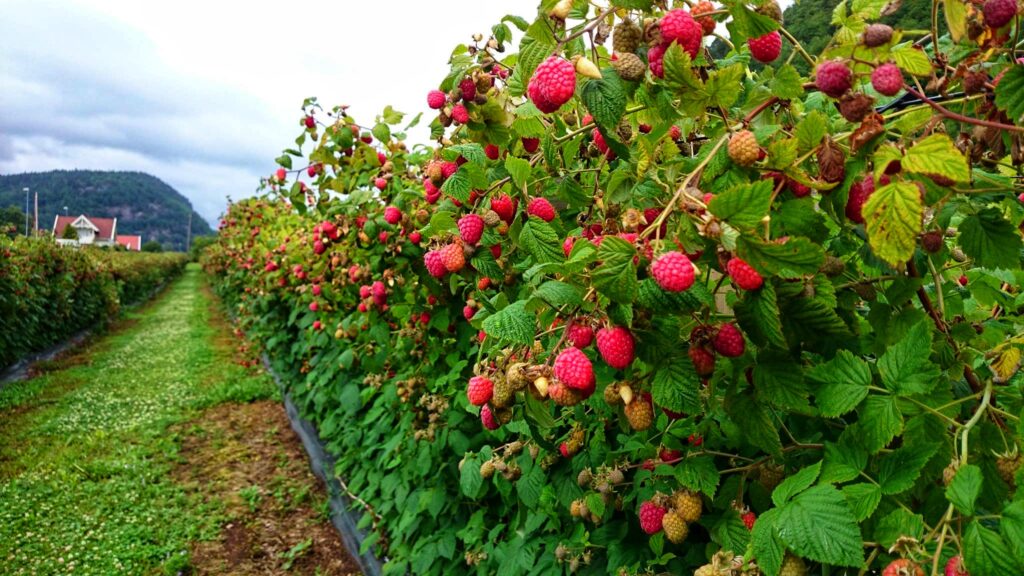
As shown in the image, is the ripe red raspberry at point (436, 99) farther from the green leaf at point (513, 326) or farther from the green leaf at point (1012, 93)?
the green leaf at point (1012, 93)

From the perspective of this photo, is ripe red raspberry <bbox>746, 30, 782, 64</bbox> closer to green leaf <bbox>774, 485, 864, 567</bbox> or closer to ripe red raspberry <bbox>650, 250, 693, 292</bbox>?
ripe red raspberry <bbox>650, 250, 693, 292</bbox>

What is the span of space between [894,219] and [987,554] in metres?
0.36

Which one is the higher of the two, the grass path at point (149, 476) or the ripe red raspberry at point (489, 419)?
the ripe red raspberry at point (489, 419)

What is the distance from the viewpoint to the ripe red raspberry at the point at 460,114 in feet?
4.06

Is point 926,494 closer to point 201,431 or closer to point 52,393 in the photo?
point 201,431

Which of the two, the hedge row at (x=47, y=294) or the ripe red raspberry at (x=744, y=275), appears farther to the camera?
the hedge row at (x=47, y=294)

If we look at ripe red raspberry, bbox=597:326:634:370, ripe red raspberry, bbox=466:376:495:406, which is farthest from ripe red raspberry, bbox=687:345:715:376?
ripe red raspberry, bbox=466:376:495:406

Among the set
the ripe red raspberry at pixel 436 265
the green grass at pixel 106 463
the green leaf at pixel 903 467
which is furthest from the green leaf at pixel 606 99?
the green grass at pixel 106 463

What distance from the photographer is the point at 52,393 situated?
6820mm

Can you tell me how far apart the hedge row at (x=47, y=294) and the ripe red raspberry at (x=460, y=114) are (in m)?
8.22

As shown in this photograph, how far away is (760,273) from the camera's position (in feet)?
2.39

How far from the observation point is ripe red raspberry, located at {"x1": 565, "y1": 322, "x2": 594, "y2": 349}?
0.90 m

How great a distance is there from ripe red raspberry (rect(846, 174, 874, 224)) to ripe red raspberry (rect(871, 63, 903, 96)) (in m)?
0.13

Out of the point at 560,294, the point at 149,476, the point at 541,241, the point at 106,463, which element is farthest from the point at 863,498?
the point at 106,463
